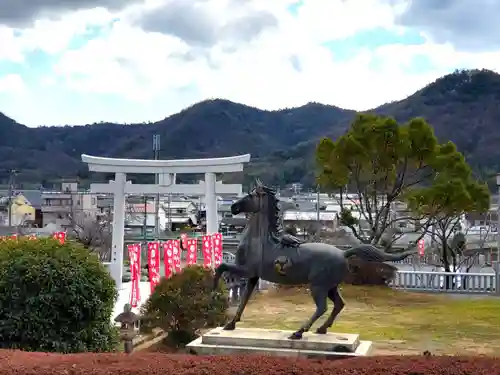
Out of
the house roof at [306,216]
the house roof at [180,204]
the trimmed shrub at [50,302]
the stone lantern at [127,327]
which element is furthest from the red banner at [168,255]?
the house roof at [180,204]

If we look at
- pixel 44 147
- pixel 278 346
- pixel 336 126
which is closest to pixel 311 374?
pixel 278 346

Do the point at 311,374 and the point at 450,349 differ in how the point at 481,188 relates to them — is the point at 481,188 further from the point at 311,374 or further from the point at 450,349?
the point at 311,374

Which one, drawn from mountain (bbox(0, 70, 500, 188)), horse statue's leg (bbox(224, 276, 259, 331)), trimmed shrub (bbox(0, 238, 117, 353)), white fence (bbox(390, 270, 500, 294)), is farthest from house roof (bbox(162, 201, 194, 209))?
horse statue's leg (bbox(224, 276, 259, 331))

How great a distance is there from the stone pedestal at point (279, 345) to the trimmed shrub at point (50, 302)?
5.86 ft

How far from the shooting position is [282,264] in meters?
8.42

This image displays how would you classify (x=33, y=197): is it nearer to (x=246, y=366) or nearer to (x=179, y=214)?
(x=179, y=214)

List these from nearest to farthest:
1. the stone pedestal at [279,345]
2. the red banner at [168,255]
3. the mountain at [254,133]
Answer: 1. the stone pedestal at [279,345]
2. the red banner at [168,255]
3. the mountain at [254,133]

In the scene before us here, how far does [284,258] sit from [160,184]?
12.4 meters

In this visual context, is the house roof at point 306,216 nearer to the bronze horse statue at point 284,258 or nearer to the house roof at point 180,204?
the house roof at point 180,204

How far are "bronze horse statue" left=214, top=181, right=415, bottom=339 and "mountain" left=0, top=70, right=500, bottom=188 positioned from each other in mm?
53925

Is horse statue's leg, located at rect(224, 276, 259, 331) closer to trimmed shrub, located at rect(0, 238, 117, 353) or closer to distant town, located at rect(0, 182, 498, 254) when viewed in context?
trimmed shrub, located at rect(0, 238, 117, 353)

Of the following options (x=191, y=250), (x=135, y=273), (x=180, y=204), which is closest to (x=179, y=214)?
(x=180, y=204)

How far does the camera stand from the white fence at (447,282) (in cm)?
1889

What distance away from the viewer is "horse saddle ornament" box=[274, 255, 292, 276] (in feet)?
27.6
